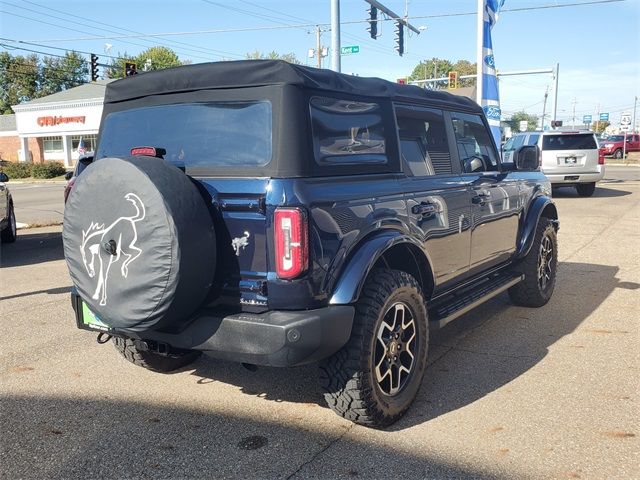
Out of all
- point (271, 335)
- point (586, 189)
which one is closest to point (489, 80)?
point (586, 189)

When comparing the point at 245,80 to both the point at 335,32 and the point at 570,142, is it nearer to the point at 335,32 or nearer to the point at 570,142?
the point at 335,32

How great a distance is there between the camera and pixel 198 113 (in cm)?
344

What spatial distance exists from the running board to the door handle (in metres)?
0.71

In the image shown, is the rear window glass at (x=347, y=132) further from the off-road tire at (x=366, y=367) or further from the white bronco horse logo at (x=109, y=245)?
the white bronco horse logo at (x=109, y=245)

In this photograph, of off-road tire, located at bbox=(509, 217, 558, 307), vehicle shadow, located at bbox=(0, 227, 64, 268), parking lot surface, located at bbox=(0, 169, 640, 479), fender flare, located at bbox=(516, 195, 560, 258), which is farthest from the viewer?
vehicle shadow, located at bbox=(0, 227, 64, 268)

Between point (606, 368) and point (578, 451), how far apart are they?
1.38 metres

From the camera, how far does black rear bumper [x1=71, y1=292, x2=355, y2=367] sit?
289 cm

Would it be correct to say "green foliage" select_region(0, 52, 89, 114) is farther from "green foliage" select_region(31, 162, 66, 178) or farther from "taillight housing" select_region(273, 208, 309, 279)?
"taillight housing" select_region(273, 208, 309, 279)

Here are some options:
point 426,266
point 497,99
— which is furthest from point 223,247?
point 497,99

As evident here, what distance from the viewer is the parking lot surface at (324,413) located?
299cm

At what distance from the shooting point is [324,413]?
141 inches

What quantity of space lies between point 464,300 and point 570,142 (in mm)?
14142

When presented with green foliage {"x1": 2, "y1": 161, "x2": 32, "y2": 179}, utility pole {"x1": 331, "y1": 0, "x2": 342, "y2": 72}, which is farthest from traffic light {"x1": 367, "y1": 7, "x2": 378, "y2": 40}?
green foliage {"x1": 2, "y1": 161, "x2": 32, "y2": 179}

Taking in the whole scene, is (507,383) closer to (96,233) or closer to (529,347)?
(529,347)
